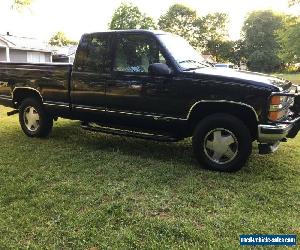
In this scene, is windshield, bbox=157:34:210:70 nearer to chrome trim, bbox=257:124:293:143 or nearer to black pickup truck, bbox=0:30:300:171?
black pickup truck, bbox=0:30:300:171

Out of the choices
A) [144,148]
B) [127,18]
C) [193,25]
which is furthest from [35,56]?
[144,148]

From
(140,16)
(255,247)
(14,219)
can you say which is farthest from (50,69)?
(140,16)

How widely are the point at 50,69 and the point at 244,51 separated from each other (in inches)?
2746

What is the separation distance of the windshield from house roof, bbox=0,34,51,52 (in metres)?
35.5

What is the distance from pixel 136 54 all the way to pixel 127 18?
57.9 m

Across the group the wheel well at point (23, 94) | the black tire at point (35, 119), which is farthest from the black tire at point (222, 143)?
the wheel well at point (23, 94)

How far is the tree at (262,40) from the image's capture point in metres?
67.4

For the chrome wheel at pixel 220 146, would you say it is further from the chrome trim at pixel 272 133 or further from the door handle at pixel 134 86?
the door handle at pixel 134 86

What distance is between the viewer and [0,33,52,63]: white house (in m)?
39.1

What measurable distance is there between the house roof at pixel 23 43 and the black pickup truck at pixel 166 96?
3410cm

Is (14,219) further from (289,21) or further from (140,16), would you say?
(140,16)

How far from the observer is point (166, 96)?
6121 mm

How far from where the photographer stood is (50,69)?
743cm

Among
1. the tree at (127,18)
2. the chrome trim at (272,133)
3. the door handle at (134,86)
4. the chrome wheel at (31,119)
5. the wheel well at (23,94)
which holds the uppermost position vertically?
the tree at (127,18)
